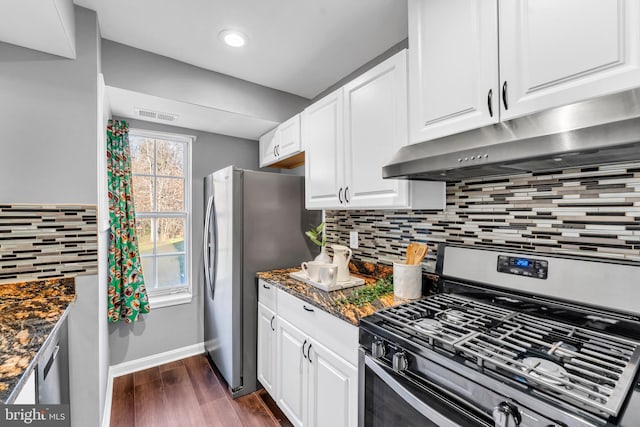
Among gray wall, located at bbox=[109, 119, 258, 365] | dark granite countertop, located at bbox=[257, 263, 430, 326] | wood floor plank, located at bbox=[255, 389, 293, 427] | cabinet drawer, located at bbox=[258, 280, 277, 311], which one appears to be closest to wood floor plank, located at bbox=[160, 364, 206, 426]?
gray wall, located at bbox=[109, 119, 258, 365]

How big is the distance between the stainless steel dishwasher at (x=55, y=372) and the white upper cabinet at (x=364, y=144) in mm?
1487

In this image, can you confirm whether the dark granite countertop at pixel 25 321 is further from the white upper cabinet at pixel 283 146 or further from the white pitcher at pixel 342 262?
the white upper cabinet at pixel 283 146

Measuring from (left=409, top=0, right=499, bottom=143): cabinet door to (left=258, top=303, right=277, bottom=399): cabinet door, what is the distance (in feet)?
4.87

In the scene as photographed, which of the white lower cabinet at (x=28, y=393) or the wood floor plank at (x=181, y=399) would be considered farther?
the wood floor plank at (x=181, y=399)

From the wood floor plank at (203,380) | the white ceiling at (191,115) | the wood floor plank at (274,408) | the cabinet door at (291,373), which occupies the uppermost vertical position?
the white ceiling at (191,115)

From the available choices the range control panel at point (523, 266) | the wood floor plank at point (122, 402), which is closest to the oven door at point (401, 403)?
the range control panel at point (523, 266)

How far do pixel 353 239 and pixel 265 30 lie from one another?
1.52 m

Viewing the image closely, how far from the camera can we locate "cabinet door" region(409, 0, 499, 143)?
111 cm

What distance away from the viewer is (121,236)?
2348 millimetres

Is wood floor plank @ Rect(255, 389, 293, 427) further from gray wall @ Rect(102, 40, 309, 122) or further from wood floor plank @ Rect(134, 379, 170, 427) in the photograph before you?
gray wall @ Rect(102, 40, 309, 122)

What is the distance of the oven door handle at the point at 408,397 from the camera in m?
0.86

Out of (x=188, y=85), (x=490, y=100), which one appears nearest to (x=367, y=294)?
(x=490, y=100)

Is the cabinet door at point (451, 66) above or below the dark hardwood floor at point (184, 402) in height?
above

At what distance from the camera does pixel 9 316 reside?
1194 mm
